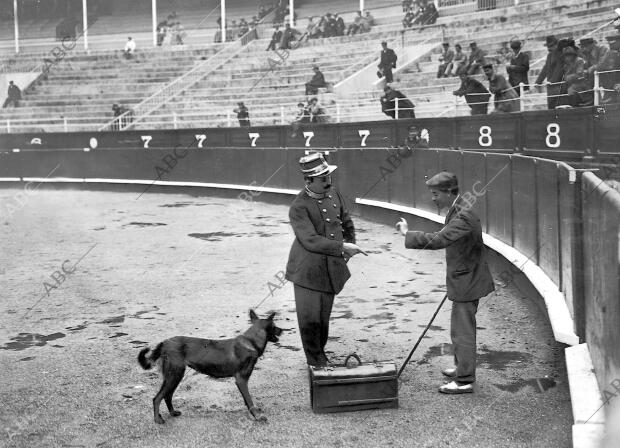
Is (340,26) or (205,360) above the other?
(340,26)

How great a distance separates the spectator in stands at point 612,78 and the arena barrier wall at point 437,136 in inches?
14.5

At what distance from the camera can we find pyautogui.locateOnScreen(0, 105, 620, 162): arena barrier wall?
11.5 meters

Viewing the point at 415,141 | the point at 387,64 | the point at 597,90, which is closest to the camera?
the point at 597,90

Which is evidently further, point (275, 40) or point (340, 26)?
point (275, 40)

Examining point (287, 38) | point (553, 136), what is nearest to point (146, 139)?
point (287, 38)

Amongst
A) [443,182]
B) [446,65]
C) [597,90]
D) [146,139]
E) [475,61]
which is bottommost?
[443,182]

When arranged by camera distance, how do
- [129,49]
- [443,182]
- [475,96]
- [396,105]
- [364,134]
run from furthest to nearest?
[129,49]
[396,105]
[364,134]
[475,96]
[443,182]

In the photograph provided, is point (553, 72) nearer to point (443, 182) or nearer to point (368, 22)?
point (443, 182)

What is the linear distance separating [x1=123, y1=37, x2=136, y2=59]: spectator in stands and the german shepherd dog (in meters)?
33.3

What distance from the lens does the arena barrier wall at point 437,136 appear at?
11502 millimetres

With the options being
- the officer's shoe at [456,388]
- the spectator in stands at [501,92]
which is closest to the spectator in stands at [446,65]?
the spectator in stands at [501,92]

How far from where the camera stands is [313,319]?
6348 mm

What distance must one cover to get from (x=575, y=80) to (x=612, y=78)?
2.81 ft

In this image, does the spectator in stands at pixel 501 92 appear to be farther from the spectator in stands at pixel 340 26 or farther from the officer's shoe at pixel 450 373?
the spectator in stands at pixel 340 26
